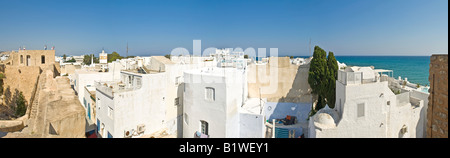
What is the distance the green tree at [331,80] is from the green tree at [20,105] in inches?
718

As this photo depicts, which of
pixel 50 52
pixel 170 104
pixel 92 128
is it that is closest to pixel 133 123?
pixel 170 104

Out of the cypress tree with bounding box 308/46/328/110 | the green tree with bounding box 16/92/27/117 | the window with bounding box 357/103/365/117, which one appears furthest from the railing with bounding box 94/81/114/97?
the cypress tree with bounding box 308/46/328/110

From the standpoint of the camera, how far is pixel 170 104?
42.8 feet

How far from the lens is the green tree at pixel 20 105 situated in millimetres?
14454

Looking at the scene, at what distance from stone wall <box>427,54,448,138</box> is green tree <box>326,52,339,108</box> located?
896 centimetres

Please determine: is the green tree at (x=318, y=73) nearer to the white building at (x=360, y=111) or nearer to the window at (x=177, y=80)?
the white building at (x=360, y=111)

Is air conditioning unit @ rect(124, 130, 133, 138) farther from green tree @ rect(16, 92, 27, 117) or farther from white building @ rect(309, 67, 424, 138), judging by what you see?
green tree @ rect(16, 92, 27, 117)

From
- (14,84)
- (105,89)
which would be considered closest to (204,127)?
(105,89)

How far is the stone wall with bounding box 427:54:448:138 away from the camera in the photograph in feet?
11.7

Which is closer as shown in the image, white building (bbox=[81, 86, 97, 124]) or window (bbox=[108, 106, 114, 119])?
window (bbox=[108, 106, 114, 119])

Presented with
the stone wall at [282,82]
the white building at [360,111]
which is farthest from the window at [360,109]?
the stone wall at [282,82]

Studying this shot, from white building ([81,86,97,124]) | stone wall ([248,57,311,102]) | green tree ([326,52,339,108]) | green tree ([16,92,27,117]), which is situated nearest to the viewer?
green tree ([326,52,339,108])
